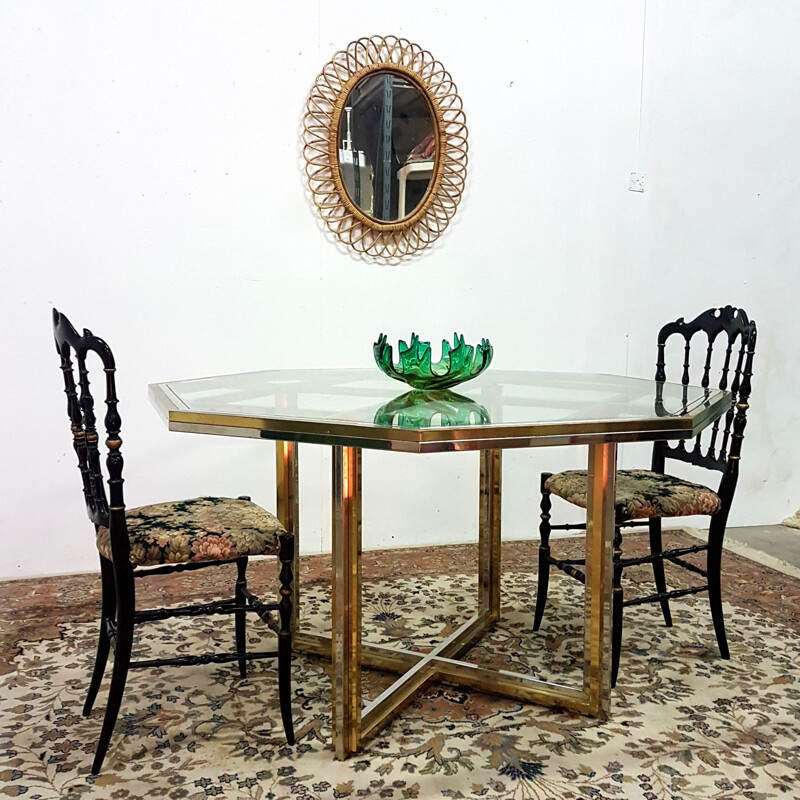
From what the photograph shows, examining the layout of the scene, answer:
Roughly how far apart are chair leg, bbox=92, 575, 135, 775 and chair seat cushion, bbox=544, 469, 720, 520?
113 cm

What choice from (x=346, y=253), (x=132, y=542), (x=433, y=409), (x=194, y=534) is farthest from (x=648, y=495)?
(x=346, y=253)

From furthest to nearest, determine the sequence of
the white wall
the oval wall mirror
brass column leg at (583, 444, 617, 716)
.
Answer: the oval wall mirror < the white wall < brass column leg at (583, 444, 617, 716)

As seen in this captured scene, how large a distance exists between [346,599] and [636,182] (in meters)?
2.64

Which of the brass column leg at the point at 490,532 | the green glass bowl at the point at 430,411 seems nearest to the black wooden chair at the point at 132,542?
the green glass bowl at the point at 430,411


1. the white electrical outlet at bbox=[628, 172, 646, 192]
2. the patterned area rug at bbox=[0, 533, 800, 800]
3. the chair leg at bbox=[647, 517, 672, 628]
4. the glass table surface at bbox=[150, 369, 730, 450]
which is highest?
the white electrical outlet at bbox=[628, 172, 646, 192]

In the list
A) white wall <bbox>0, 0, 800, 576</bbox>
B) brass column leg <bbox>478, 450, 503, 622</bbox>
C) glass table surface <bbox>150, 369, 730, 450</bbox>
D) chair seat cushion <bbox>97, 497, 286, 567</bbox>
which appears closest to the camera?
glass table surface <bbox>150, 369, 730, 450</bbox>

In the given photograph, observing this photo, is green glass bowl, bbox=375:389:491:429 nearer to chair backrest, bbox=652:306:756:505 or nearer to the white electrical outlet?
chair backrest, bbox=652:306:756:505

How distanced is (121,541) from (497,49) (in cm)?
265

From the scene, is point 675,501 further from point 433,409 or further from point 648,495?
point 433,409

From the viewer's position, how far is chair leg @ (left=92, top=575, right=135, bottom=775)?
177cm

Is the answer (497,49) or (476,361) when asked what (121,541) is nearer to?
(476,361)

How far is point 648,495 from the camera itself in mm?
2270

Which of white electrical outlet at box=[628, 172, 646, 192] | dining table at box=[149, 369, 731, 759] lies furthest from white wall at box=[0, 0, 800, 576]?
dining table at box=[149, 369, 731, 759]

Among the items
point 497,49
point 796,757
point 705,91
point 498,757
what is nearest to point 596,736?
point 498,757
